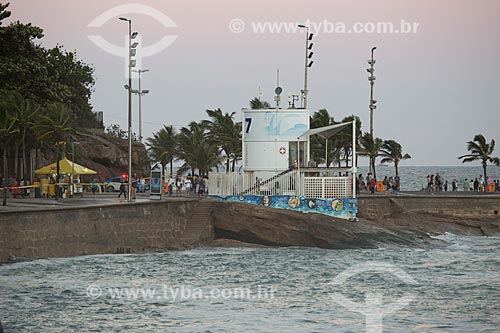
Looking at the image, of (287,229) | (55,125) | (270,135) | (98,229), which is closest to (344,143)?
(270,135)

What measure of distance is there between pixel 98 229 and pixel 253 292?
1025cm

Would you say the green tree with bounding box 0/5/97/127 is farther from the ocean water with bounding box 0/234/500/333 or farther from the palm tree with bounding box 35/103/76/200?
the ocean water with bounding box 0/234/500/333

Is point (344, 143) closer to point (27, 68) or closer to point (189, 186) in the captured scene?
point (189, 186)

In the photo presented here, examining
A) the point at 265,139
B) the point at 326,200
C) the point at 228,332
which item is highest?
the point at 265,139

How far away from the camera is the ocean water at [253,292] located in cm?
2102

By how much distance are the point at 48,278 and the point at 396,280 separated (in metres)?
12.1

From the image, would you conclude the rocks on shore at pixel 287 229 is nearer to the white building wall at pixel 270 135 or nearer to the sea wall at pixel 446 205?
the white building wall at pixel 270 135

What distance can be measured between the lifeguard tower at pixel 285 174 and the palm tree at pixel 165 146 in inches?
1017

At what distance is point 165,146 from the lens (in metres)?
71.2

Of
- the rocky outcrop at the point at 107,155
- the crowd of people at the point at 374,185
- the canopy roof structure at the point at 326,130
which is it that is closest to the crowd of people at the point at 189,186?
the canopy roof structure at the point at 326,130

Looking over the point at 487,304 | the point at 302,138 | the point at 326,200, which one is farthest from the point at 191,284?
the point at 302,138

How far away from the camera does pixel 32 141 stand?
52406 millimetres

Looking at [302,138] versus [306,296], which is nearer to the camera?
[306,296]

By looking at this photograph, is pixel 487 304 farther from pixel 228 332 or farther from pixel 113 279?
pixel 113 279
